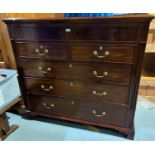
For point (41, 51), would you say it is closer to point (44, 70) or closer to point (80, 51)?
point (44, 70)

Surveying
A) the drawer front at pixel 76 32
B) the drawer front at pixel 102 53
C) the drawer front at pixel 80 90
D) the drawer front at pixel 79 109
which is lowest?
the drawer front at pixel 79 109

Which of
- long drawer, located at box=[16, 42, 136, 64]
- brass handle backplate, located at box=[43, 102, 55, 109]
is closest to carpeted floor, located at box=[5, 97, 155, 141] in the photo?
brass handle backplate, located at box=[43, 102, 55, 109]

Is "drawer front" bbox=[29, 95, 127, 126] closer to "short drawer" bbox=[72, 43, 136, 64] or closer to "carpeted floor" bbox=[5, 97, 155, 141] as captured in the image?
"carpeted floor" bbox=[5, 97, 155, 141]

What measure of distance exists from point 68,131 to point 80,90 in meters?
0.47

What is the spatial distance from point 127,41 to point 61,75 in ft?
2.08

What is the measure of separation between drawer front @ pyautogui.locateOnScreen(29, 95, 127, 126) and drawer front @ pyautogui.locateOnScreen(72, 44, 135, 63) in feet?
1.43

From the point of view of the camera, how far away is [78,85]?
4.76 ft

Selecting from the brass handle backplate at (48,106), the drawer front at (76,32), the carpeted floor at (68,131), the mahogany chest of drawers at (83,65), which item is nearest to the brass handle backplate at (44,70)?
the mahogany chest of drawers at (83,65)

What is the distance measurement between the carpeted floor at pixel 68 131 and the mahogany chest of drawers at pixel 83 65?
11cm

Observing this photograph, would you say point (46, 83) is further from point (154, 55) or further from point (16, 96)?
point (154, 55)

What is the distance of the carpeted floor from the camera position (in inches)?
60.7

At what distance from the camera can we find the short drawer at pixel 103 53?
3.98 feet

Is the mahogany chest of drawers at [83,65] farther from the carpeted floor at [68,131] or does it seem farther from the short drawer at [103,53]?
the carpeted floor at [68,131]
